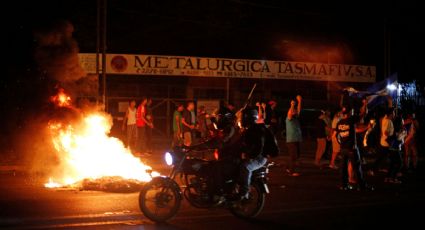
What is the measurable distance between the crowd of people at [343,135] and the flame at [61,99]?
326 cm

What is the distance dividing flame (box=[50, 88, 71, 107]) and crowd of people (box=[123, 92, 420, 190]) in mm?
3258

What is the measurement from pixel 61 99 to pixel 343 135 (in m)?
6.56

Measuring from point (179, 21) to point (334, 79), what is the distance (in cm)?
833

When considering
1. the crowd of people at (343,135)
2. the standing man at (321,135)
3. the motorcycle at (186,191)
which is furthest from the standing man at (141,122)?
the motorcycle at (186,191)

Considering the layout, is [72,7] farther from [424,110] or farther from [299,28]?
[424,110]

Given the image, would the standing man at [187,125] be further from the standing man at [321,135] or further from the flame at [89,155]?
the flame at [89,155]

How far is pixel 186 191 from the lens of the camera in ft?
Answer: 29.6

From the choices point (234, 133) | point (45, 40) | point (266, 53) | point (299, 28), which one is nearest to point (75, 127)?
point (45, 40)

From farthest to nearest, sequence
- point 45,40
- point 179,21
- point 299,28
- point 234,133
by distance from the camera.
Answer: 1. point 299,28
2. point 179,21
3. point 45,40
4. point 234,133

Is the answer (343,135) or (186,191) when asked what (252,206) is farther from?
(343,135)

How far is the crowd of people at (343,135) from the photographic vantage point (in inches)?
485

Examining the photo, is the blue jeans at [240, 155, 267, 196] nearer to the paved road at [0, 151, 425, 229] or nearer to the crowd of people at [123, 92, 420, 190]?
the paved road at [0, 151, 425, 229]

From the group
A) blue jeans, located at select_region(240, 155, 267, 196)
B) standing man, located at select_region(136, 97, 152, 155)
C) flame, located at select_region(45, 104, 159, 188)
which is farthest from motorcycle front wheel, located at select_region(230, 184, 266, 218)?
standing man, located at select_region(136, 97, 152, 155)

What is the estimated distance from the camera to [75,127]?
13.5m
